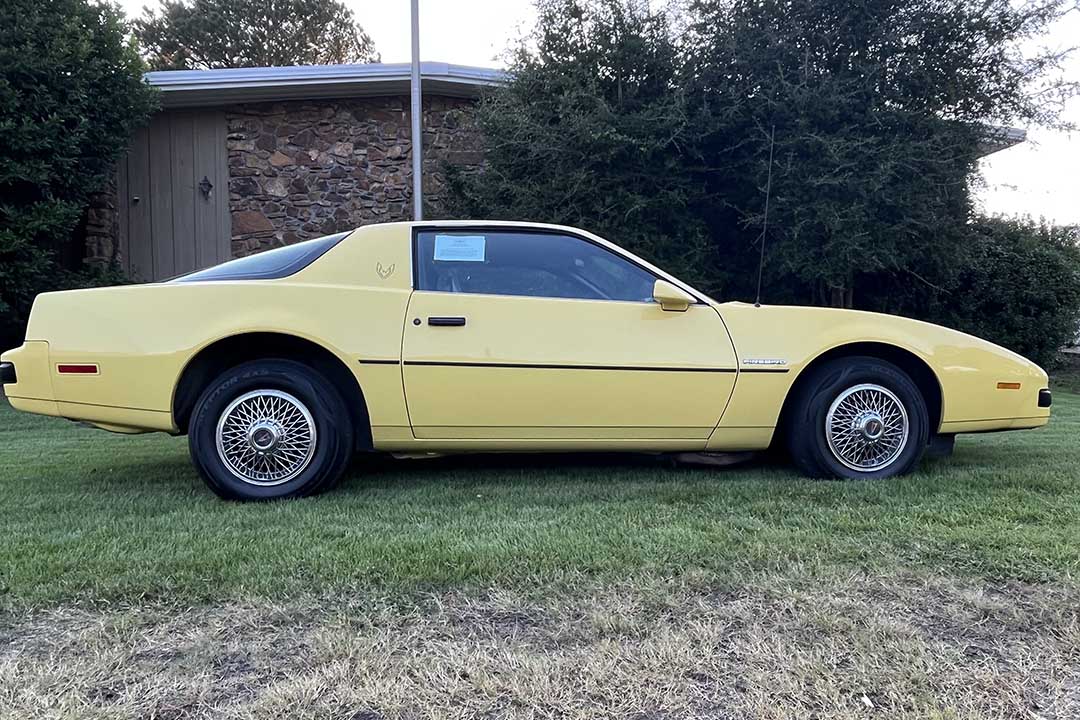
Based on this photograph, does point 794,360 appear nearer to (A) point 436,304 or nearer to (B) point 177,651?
(A) point 436,304

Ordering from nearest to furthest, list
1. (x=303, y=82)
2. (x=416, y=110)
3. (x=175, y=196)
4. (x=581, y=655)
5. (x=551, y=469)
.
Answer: (x=581, y=655), (x=551, y=469), (x=416, y=110), (x=303, y=82), (x=175, y=196)

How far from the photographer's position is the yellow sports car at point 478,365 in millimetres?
3354

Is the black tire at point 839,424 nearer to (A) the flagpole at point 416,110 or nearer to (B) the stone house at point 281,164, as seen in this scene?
(A) the flagpole at point 416,110

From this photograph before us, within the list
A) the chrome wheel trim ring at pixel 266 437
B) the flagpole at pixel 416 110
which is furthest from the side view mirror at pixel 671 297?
the flagpole at pixel 416 110

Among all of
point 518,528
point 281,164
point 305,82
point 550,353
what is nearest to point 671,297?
point 550,353

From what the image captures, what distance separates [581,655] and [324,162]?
387 inches

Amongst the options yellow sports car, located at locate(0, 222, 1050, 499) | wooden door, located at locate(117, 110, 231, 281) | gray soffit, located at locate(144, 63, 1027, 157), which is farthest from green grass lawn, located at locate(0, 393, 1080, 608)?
wooden door, located at locate(117, 110, 231, 281)

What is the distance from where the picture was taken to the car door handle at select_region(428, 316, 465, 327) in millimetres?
3459

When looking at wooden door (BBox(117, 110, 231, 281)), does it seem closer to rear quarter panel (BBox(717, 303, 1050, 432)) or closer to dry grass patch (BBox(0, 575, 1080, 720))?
rear quarter panel (BBox(717, 303, 1050, 432))

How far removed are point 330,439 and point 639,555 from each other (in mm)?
1629

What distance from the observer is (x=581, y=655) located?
1870 mm

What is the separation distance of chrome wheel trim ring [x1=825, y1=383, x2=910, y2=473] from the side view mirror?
2.99 feet

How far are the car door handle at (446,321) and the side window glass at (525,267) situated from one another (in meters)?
0.18

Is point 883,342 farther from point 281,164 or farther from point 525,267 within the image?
point 281,164
